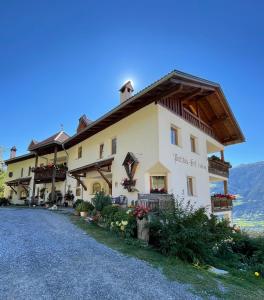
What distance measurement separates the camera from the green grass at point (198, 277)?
15.4 ft

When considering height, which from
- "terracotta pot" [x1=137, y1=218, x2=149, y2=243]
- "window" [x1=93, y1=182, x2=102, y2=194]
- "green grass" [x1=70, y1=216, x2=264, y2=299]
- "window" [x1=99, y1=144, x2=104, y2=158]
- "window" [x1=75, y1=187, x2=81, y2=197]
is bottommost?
"green grass" [x1=70, y1=216, x2=264, y2=299]

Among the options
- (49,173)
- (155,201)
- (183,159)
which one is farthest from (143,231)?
(49,173)

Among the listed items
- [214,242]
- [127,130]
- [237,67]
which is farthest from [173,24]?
[214,242]

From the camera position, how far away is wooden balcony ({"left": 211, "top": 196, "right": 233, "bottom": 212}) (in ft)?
57.1

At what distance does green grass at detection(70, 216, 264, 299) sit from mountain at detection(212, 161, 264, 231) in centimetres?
3693

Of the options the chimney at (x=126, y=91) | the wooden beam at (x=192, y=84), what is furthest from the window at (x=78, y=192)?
the wooden beam at (x=192, y=84)

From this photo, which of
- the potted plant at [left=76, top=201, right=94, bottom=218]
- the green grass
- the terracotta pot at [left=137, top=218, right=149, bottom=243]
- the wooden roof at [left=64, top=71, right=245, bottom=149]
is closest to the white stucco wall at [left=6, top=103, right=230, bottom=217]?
the wooden roof at [left=64, top=71, right=245, bottom=149]

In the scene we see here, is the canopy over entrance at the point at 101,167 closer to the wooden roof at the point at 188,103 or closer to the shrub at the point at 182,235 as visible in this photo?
the wooden roof at the point at 188,103

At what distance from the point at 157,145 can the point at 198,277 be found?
7838mm

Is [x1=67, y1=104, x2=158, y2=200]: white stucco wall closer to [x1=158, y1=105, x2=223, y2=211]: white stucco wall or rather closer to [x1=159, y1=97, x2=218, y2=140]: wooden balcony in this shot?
[x1=158, y1=105, x2=223, y2=211]: white stucco wall

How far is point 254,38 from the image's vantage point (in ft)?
42.8

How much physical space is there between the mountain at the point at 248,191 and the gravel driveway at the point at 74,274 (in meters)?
38.9

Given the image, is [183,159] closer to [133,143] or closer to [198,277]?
[133,143]

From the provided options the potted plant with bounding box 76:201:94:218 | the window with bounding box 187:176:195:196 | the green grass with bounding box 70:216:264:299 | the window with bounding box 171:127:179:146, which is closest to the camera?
the green grass with bounding box 70:216:264:299
